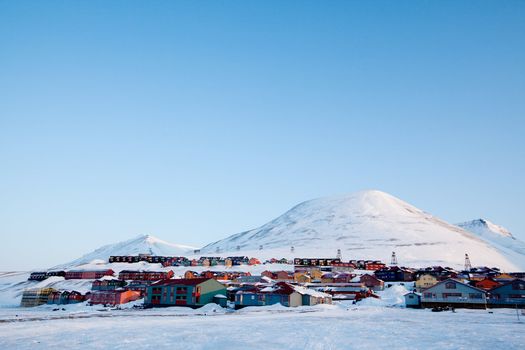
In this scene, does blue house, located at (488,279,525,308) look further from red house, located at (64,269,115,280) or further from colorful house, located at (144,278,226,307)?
red house, located at (64,269,115,280)

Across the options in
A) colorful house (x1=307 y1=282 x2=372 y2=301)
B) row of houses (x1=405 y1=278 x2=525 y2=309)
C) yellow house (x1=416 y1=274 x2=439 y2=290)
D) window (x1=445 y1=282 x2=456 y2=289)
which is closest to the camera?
row of houses (x1=405 y1=278 x2=525 y2=309)

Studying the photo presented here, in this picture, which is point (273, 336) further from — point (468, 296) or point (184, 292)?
point (468, 296)

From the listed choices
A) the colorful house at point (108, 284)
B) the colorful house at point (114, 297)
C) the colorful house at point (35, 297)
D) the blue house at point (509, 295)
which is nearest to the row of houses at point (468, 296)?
the blue house at point (509, 295)

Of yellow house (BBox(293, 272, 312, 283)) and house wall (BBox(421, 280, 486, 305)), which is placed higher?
yellow house (BBox(293, 272, 312, 283))

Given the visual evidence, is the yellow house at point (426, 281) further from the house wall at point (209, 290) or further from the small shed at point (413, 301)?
the house wall at point (209, 290)

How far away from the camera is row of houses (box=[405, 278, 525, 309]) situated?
62375 mm

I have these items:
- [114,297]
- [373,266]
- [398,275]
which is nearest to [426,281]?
[398,275]

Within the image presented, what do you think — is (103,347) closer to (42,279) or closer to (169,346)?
(169,346)

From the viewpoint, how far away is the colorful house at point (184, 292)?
67250 millimetres

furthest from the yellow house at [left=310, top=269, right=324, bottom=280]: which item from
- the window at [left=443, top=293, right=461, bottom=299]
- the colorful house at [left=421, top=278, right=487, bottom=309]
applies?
the window at [left=443, top=293, right=461, bottom=299]

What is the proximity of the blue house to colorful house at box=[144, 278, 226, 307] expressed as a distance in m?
41.6

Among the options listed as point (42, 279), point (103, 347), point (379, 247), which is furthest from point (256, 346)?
point (379, 247)

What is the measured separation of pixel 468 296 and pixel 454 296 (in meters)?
1.93

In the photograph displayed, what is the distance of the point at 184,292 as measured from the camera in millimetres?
68250
